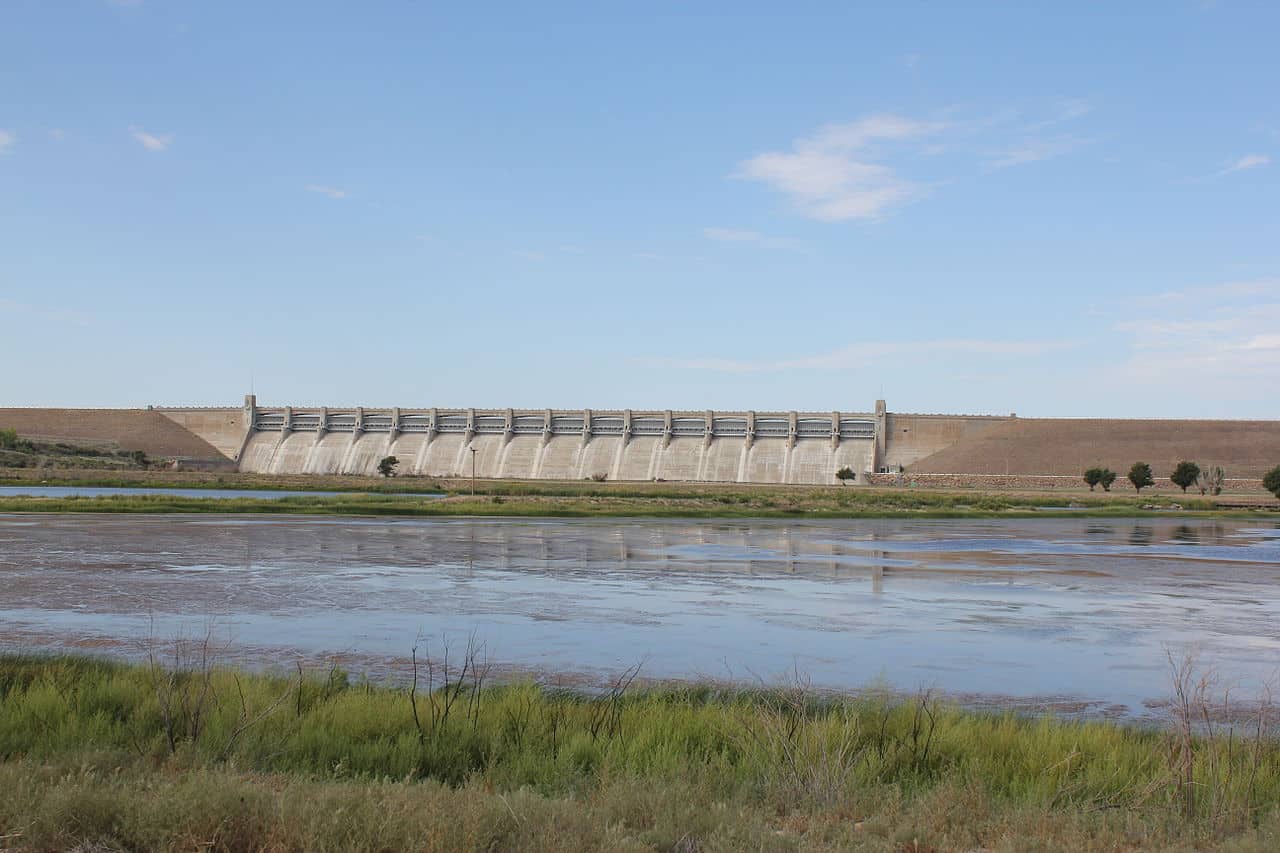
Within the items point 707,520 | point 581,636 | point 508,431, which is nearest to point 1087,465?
point 508,431

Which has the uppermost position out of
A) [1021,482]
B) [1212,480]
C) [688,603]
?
[1212,480]

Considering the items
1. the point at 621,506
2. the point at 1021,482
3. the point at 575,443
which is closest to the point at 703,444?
the point at 575,443

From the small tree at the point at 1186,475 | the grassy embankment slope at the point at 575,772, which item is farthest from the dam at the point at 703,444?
the grassy embankment slope at the point at 575,772

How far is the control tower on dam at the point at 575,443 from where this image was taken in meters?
104

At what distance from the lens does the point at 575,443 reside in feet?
359

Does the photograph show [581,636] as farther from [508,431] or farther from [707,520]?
[508,431]

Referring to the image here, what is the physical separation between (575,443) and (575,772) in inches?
4001

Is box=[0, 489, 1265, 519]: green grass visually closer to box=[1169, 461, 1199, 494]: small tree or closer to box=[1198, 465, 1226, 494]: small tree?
box=[1169, 461, 1199, 494]: small tree

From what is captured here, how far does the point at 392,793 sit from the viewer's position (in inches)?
269

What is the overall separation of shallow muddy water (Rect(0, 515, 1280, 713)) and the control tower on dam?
68758 mm

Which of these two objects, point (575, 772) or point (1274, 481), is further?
point (1274, 481)

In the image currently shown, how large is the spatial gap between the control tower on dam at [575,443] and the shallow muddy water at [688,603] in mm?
68758

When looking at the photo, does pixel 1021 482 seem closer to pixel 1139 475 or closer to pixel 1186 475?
pixel 1139 475

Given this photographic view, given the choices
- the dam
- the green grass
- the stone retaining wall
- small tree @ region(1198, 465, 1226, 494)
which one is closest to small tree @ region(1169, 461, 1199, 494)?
small tree @ region(1198, 465, 1226, 494)
